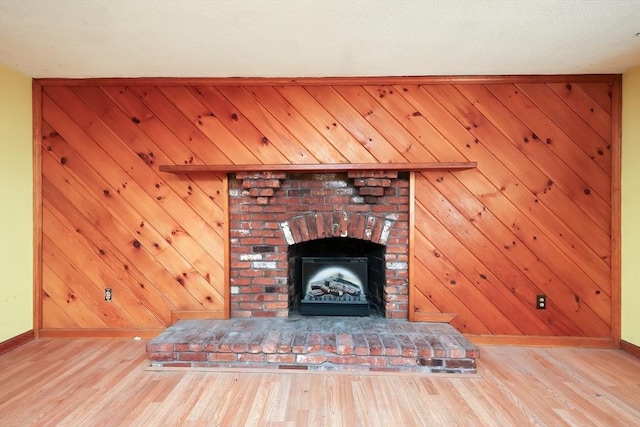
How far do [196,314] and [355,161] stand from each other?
175 centimetres

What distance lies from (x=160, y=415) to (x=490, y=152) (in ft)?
9.05

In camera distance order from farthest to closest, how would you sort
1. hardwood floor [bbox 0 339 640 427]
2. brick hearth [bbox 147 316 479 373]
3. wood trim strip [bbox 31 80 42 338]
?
wood trim strip [bbox 31 80 42 338]
brick hearth [bbox 147 316 479 373]
hardwood floor [bbox 0 339 640 427]

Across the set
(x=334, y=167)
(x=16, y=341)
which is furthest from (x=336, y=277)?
(x=16, y=341)

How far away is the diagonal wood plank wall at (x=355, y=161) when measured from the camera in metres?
2.53

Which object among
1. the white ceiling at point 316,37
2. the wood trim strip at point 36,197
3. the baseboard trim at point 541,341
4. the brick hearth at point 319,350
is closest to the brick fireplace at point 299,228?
the brick hearth at point 319,350

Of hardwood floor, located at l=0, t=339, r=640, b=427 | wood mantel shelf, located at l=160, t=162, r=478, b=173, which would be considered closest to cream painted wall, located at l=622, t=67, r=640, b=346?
hardwood floor, located at l=0, t=339, r=640, b=427

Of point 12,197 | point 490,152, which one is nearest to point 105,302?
point 12,197

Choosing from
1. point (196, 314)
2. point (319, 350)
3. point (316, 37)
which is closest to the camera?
point (316, 37)

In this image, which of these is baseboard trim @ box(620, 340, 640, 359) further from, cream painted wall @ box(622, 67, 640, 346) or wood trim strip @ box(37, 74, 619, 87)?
wood trim strip @ box(37, 74, 619, 87)

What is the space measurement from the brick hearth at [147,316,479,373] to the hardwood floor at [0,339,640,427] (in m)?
0.07

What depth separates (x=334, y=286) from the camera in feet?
9.07

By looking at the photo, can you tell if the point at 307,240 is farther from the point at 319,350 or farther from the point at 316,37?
the point at 316,37

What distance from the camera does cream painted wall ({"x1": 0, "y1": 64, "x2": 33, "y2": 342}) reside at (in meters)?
2.42

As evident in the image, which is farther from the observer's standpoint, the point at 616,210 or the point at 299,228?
the point at 299,228
